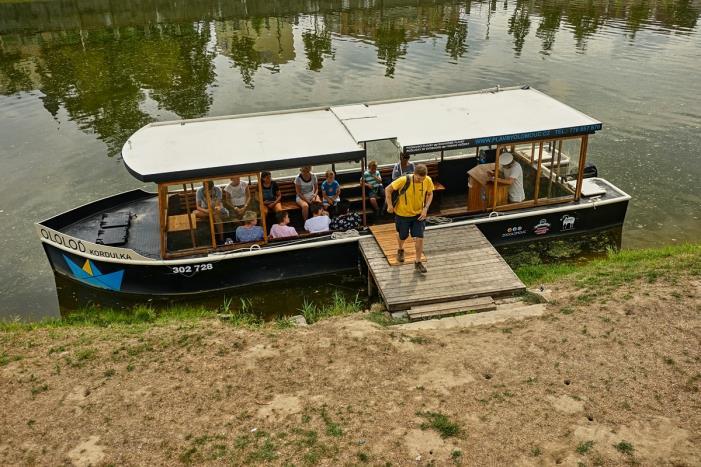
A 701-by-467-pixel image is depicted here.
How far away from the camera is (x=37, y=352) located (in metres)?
9.55

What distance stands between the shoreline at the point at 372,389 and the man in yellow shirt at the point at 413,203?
1.80m

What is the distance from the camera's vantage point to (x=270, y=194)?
44.2 feet

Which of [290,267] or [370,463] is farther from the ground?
[370,463]

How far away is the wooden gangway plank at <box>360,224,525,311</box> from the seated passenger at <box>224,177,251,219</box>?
2.60 metres

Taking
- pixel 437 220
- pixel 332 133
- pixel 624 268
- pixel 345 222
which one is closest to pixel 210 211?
pixel 345 222

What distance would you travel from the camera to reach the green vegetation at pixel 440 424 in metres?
7.45

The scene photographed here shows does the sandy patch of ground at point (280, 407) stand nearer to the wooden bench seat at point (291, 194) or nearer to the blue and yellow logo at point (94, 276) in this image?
the wooden bench seat at point (291, 194)

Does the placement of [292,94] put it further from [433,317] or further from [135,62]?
[433,317]

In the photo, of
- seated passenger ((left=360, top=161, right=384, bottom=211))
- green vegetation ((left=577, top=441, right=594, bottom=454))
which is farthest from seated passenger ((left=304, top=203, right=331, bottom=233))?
green vegetation ((left=577, top=441, right=594, bottom=454))

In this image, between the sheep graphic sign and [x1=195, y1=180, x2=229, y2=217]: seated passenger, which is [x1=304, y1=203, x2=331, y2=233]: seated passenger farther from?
the sheep graphic sign

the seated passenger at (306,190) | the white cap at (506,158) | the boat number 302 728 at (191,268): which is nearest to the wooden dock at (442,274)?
the seated passenger at (306,190)

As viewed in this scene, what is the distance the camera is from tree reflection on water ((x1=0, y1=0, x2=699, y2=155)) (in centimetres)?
2602

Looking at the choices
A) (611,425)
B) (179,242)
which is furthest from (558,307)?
(179,242)

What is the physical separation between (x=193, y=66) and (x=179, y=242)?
1892 centimetres
